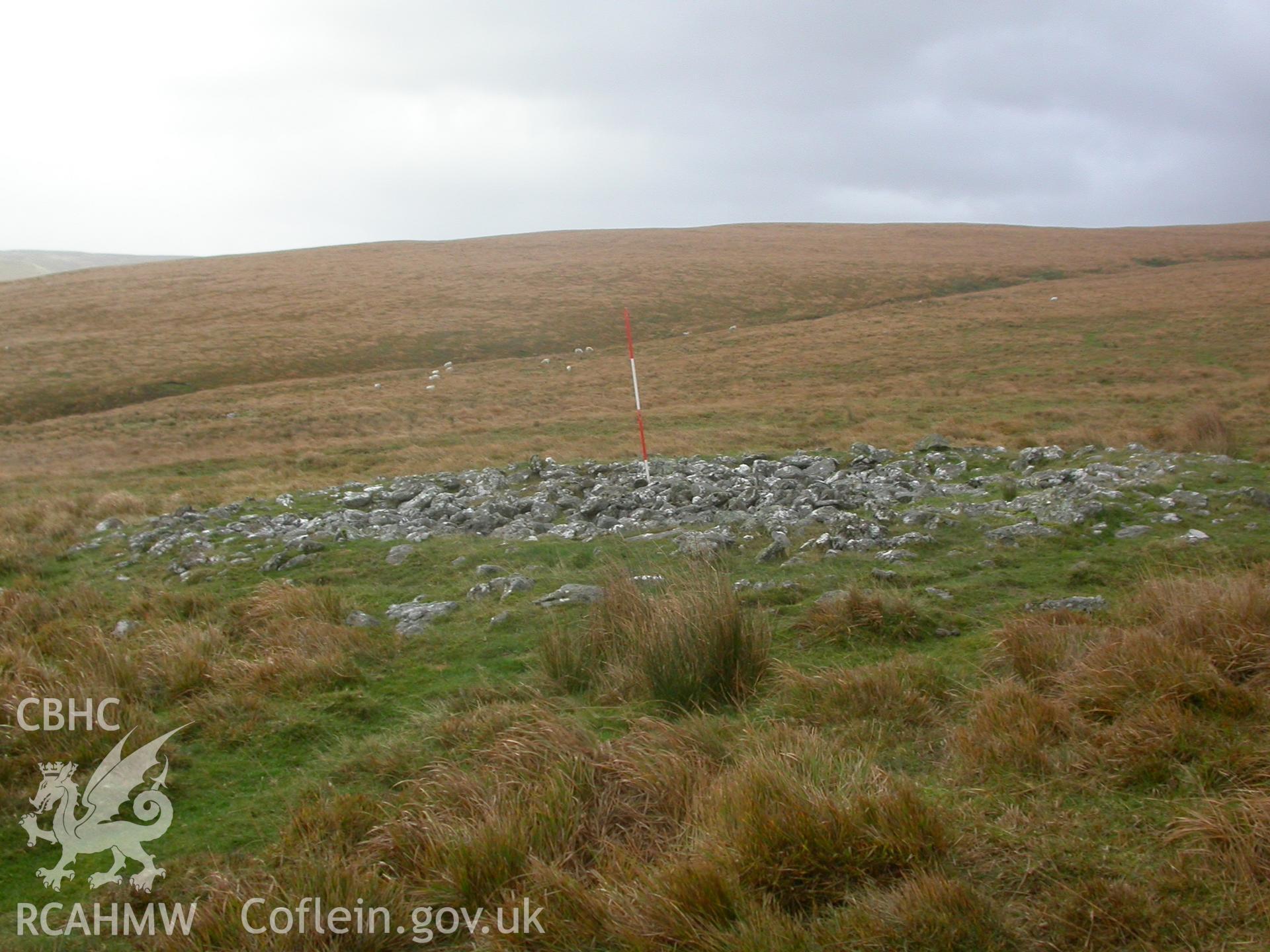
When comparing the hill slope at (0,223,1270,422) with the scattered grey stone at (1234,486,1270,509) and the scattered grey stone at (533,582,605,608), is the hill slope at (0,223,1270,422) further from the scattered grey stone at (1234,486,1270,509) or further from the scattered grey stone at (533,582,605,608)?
the scattered grey stone at (1234,486,1270,509)

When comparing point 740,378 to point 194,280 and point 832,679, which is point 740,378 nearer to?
point 832,679

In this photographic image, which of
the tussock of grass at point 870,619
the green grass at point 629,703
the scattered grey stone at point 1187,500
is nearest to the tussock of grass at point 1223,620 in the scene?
the green grass at point 629,703

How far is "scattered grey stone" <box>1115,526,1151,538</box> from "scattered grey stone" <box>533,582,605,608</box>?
5580 millimetres

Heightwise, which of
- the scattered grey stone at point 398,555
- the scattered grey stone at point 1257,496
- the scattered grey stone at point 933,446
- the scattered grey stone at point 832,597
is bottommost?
the scattered grey stone at point 398,555

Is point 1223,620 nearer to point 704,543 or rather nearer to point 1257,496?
point 704,543

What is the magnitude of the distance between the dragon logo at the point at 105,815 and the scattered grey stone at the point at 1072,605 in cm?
627

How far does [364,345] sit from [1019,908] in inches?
1947

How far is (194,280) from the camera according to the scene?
70.4 m

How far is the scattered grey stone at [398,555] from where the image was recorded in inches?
411

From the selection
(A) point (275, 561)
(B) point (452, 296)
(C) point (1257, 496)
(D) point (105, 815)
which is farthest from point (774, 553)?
(B) point (452, 296)

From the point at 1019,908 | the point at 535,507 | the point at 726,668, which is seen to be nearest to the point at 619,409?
the point at 535,507

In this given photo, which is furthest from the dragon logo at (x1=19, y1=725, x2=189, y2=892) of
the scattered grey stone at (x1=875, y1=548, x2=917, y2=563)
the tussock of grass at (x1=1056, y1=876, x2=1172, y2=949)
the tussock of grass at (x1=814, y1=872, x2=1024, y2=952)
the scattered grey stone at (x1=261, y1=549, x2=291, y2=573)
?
the scattered grey stone at (x1=875, y1=548, x2=917, y2=563)

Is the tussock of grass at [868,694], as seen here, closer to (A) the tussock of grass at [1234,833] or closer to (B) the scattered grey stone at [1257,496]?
(A) the tussock of grass at [1234,833]

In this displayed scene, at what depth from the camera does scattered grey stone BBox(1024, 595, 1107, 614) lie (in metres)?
6.76
